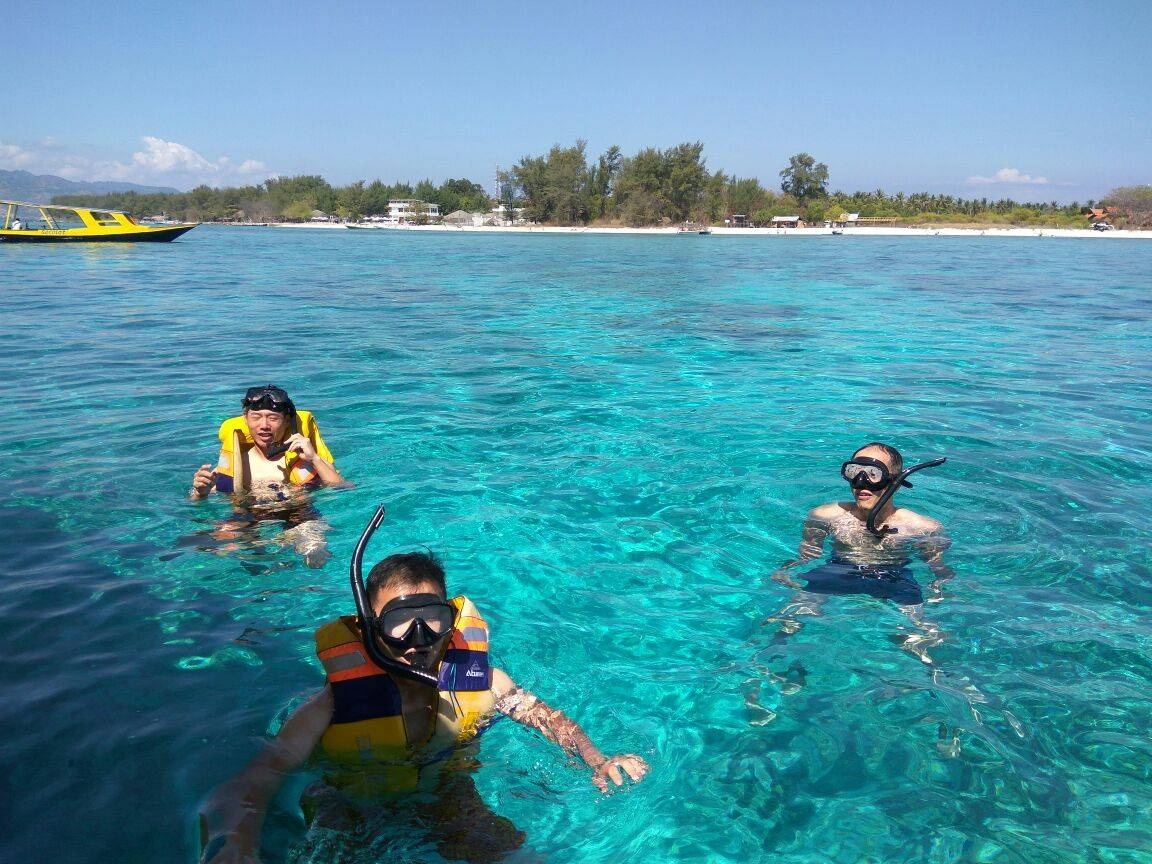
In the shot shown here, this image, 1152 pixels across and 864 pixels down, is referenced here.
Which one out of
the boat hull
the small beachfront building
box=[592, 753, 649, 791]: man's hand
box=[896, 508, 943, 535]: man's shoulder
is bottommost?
box=[592, 753, 649, 791]: man's hand

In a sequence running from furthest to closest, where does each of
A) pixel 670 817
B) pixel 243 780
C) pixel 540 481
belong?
pixel 540 481, pixel 670 817, pixel 243 780

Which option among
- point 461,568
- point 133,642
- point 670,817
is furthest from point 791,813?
point 133,642

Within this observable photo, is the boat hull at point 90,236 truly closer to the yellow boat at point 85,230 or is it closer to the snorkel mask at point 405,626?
the yellow boat at point 85,230

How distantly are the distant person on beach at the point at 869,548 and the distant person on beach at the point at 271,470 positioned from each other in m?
3.09

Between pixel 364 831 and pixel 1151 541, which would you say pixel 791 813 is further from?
pixel 1151 541

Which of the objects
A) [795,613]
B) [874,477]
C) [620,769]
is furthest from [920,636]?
[620,769]

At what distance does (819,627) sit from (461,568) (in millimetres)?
2273

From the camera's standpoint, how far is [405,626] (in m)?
2.47

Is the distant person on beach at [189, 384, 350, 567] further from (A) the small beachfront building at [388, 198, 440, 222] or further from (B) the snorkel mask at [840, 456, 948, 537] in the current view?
(A) the small beachfront building at [388, 198, 440, 222]

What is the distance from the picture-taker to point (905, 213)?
116875mm

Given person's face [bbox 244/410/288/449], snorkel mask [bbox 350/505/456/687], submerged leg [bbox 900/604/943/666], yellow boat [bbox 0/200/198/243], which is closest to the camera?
snorkel mask [bbox 350/505/456/687]

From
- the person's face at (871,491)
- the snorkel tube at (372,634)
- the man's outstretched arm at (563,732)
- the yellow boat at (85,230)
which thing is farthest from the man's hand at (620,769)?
the yellow boat at (85,230)

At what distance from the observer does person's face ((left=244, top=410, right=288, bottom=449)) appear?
527cm

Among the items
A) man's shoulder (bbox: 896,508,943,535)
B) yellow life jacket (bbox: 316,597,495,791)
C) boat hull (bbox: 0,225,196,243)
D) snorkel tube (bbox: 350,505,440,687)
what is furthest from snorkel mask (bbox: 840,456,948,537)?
boat hull (bbox: 0,225,196,243)
